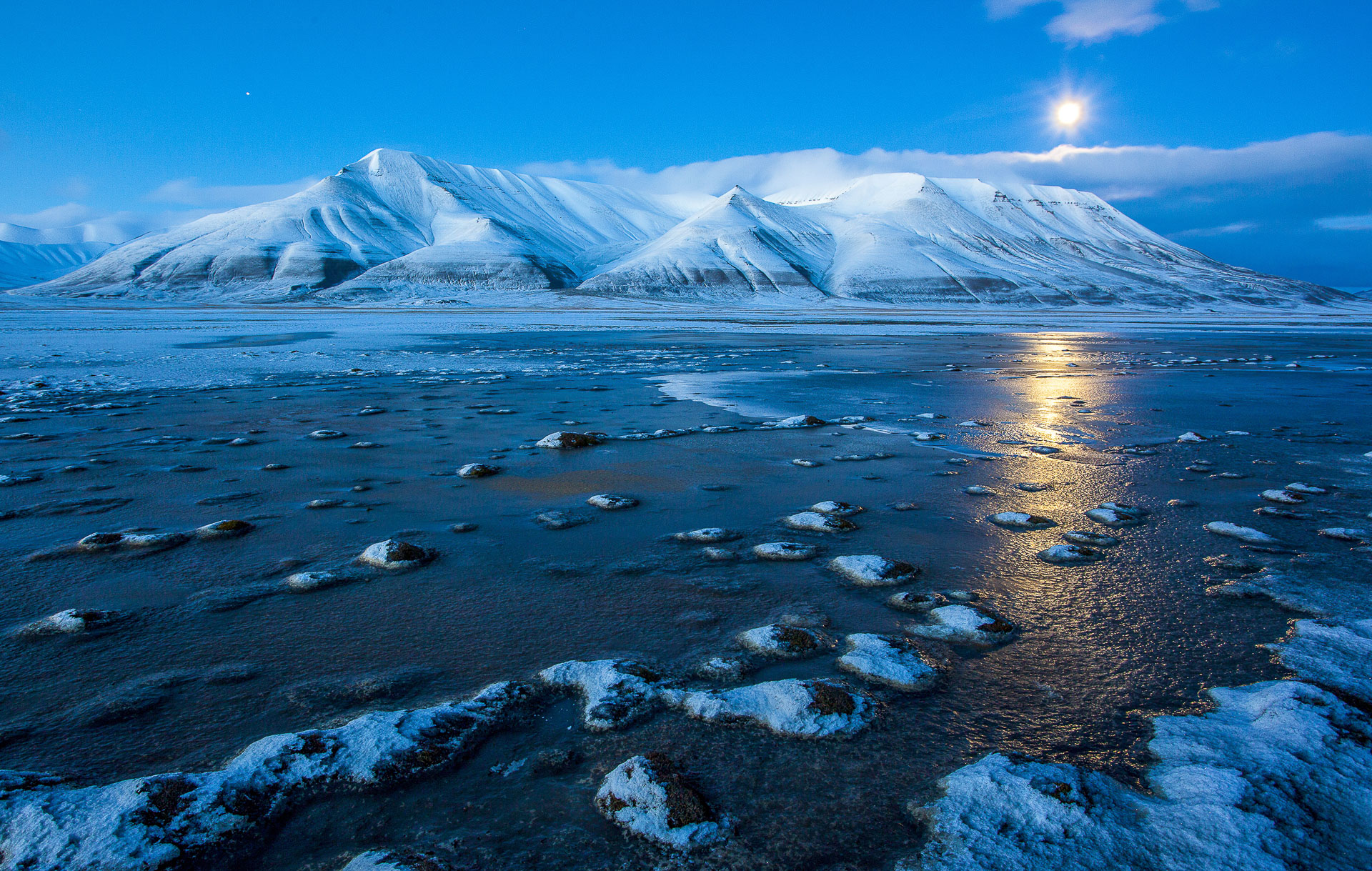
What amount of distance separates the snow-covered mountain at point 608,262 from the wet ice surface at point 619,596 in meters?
101

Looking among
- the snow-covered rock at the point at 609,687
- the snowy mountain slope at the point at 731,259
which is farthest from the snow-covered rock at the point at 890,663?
the snowy mountain slope at the point at 731,259

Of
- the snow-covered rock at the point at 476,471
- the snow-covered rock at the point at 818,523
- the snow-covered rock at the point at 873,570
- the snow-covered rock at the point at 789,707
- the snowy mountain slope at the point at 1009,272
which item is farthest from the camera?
the snowy mountain slope at the point at 1009,272

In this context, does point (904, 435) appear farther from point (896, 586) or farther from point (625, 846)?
point (625, 846)

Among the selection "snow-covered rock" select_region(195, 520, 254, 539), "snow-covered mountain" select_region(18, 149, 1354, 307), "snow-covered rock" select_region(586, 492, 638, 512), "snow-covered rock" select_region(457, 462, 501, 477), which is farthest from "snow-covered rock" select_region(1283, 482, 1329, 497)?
Result: "snow-covered mountain" select_region(18, 149, 1354, 307)

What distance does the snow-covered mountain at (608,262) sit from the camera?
411 ft

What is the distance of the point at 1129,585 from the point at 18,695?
5.40 meters

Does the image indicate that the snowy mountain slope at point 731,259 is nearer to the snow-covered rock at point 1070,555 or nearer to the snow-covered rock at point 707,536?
the snow-covered rock at point 707,536

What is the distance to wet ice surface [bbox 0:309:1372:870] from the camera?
2.32m

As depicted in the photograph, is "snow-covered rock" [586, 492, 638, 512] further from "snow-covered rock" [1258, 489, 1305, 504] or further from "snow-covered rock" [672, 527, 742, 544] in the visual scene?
"snow-covered rock" [1258, 489, 1305, 504]

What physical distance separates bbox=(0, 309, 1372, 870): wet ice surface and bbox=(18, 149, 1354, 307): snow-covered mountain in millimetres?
101269

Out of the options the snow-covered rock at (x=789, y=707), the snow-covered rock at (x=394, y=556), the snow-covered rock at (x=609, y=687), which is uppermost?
the snow-covered rock at (x=789, y=707)

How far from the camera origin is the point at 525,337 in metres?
31.2

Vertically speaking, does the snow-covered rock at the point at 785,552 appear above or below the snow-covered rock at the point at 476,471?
above

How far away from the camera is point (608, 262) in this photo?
161875 mm
